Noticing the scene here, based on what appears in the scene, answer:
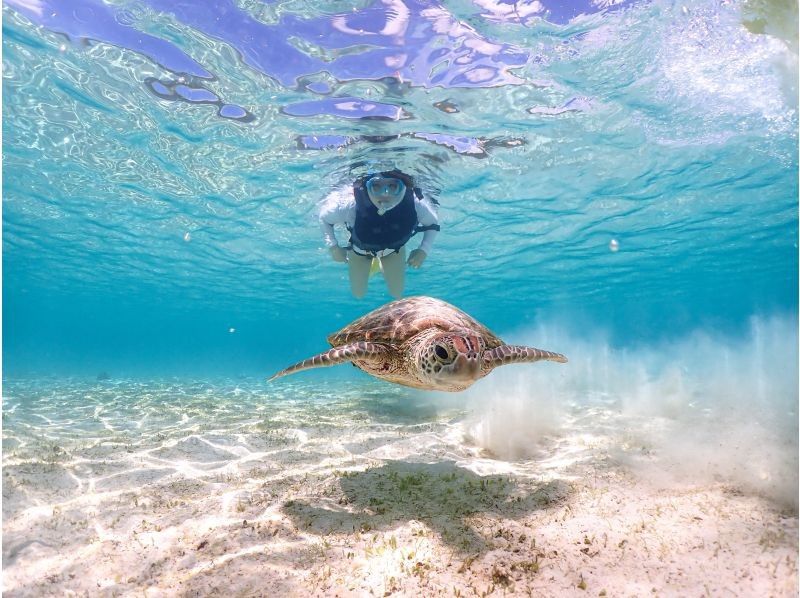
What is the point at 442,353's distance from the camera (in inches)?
166

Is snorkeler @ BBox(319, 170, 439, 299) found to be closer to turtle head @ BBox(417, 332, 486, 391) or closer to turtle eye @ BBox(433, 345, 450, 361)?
turtle head @ BBox(417, 332, 486, 391)

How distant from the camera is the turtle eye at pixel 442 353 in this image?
4.18 meters

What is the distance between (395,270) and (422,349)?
8536mm

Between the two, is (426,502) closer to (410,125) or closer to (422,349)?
(422,349)

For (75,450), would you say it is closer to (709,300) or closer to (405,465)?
(405,465)

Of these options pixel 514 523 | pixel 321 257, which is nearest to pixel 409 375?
pixel 514 523

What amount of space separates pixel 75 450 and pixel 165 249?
2337 cm

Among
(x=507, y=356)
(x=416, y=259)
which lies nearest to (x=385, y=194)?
(x=416, y=259)

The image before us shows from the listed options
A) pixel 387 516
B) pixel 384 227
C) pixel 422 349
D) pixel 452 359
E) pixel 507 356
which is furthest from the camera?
pixel 384 227

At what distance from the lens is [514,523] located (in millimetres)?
4152

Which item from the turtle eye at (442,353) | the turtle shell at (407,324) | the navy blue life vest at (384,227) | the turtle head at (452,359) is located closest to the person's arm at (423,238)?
the navy blue life vest at (384,227)

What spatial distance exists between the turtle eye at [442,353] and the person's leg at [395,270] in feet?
28.7

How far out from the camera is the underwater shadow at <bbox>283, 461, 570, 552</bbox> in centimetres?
409

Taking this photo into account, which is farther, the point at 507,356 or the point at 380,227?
the point at 380,227
